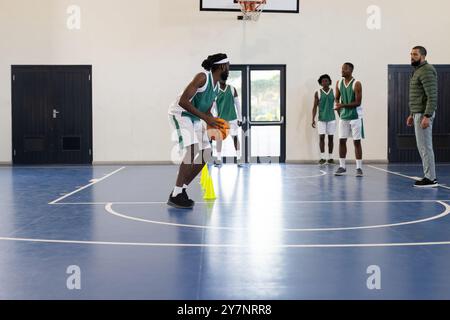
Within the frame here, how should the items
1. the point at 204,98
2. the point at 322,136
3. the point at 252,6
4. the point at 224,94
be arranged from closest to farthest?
the point at 204,98
the point at 224,94
the point at 252,6
the point at 322,136

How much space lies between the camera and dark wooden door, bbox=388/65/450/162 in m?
14.1

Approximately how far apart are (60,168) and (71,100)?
1.97 meters

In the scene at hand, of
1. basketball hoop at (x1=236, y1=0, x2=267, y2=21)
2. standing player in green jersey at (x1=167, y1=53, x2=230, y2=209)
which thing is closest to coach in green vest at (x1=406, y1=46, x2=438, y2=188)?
standing player in green jersey at (x1=167, y1=53, x2=230, y2=209)

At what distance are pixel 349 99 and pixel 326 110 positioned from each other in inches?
146

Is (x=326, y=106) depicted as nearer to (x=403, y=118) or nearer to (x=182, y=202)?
(x=403, y=118)

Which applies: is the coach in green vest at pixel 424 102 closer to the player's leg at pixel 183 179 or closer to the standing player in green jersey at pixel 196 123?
the standing player in green jersey at pixel 196 123

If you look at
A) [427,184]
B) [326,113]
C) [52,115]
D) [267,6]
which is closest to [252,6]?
[267,6]

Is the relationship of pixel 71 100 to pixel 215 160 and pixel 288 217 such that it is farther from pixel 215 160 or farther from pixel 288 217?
pixel 288 217

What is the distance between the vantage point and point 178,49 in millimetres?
13812

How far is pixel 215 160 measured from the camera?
1315 centimetres

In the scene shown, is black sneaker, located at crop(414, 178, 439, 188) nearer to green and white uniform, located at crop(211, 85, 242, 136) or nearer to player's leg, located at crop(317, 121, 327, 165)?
green and white uniform, located at crop(211, 85, 242, 136)

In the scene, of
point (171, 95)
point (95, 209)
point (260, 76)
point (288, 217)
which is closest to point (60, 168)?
point (171, 95)

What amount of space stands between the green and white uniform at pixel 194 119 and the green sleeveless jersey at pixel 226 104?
18.9 feet

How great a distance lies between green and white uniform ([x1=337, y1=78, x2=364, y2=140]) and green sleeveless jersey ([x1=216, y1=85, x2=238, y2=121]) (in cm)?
292
